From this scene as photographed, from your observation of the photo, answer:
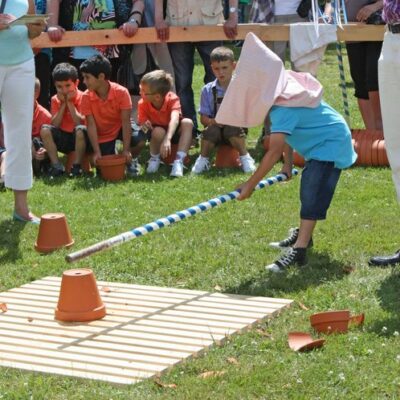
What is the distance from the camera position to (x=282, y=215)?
8258mm

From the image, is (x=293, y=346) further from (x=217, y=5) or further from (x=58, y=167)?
(x=217, y=5)

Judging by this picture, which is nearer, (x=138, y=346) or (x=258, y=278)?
(x=138, y=346)

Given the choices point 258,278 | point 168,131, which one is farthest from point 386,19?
point 168,131

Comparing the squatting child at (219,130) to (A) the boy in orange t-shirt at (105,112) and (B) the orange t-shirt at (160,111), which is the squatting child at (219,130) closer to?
(B) the orange t-shirt at (160,111)

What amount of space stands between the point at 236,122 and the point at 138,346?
1.80 meters

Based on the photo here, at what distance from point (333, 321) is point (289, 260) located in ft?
4.37

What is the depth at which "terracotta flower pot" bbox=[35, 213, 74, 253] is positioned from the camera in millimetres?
7543

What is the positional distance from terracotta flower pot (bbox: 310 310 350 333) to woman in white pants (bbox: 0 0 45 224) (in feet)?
11.2

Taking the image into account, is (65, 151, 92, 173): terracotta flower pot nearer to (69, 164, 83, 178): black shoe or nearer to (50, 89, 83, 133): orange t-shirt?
(69, 164, 83, 178): black shoe

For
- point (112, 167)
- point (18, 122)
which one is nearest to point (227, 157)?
point (112, 167)

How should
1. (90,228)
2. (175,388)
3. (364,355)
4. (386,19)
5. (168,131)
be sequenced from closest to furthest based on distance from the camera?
(175,388) < (364,355) < (386,19) < (90,228) < (168,131)

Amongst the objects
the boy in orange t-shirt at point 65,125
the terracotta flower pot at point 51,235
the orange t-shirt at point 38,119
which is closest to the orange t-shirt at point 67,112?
the boy in orange t-shirt at point 65,125

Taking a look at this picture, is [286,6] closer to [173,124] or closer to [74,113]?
[173,124]

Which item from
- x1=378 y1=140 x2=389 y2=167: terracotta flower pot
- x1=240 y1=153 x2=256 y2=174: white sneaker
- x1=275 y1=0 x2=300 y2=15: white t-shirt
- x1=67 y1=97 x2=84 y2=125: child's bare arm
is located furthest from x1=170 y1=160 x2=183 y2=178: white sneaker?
x1=275 y1=0 x2=300 y2=15: white t-shirt
